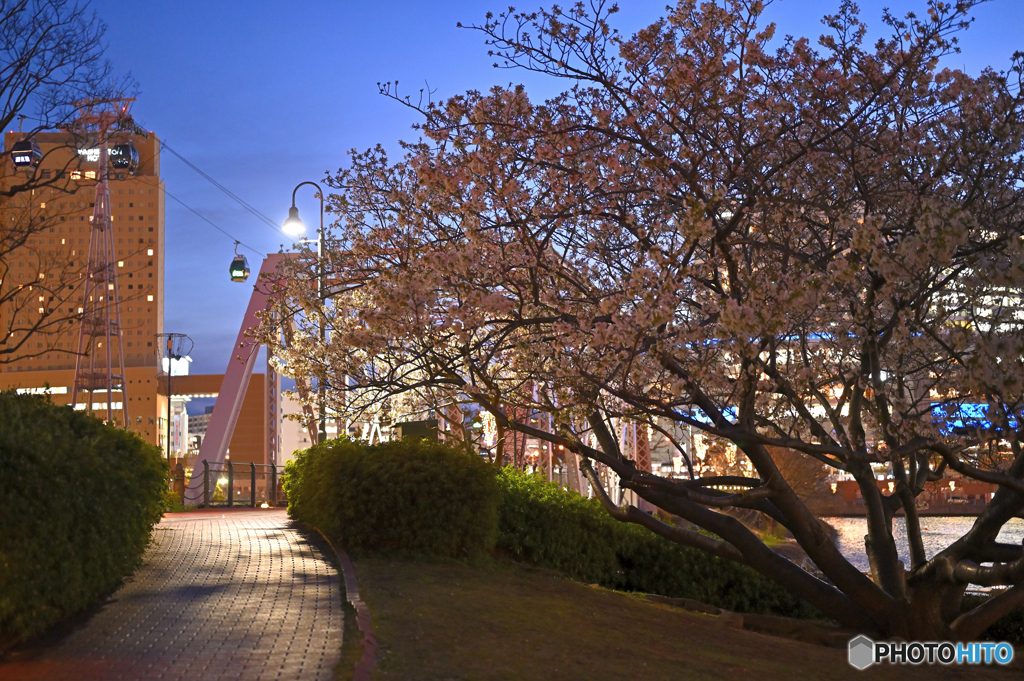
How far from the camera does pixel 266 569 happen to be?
1020cm

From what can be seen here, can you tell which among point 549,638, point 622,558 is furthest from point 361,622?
point 622,558

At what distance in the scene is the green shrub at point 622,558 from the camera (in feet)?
40.8

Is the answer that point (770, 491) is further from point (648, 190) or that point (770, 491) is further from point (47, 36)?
point (47, 36)

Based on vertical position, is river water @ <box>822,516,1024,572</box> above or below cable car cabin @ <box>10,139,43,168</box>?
below

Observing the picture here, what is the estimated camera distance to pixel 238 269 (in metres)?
21.6

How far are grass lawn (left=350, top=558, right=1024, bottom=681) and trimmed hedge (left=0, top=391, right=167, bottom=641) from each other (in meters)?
2.25

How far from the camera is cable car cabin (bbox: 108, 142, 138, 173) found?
19547 mm

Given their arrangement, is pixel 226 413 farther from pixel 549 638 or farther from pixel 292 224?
pixel 549 638

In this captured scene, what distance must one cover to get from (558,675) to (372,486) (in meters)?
4.87

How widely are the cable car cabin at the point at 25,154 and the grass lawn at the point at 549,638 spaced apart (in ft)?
31.4
